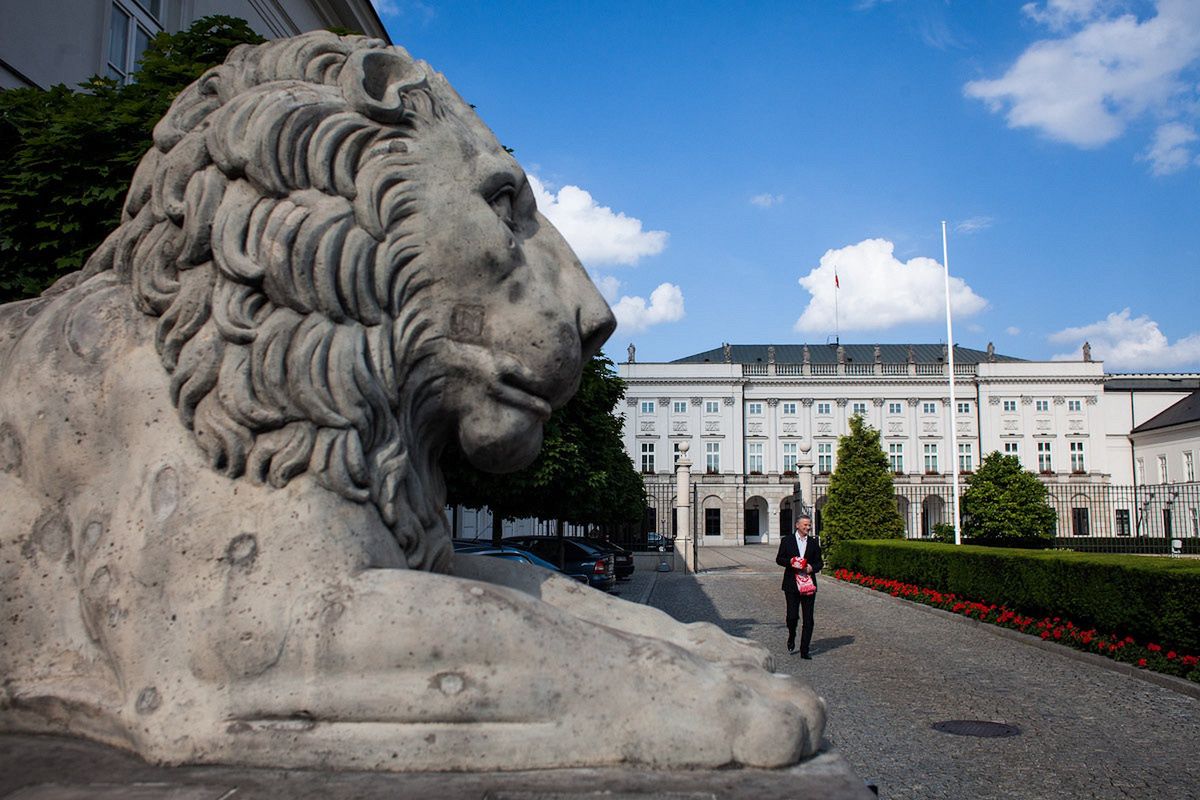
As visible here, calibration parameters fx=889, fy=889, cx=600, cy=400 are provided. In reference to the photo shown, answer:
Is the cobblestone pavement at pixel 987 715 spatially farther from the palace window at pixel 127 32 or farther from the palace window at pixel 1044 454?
the palace window at pixel 1044 454

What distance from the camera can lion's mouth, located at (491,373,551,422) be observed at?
1797 millimetres

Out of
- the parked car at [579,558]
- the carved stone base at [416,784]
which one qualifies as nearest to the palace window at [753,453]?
the parked car at [579,558]

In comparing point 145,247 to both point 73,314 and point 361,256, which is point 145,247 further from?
point 361,256

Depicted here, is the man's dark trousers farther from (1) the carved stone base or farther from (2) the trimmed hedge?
(1) the carved stone base

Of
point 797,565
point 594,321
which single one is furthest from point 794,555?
point 594,321

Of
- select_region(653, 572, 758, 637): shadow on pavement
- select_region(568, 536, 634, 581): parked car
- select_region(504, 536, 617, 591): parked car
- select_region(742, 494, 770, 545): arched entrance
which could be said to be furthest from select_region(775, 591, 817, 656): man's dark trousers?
select_region(742, 494, 770, 545): arched entrance

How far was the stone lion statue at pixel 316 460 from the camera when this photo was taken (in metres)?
1.42

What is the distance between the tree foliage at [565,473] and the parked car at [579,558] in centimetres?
73

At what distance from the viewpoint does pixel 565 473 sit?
15.2 meters

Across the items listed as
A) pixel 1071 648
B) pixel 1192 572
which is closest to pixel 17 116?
pixel 1192 572

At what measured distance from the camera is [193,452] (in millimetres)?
1580

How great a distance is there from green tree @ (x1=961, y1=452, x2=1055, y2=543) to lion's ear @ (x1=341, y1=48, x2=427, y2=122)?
123 ft

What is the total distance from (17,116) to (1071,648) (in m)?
11.4

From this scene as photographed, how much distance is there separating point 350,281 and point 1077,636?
11025 mm
